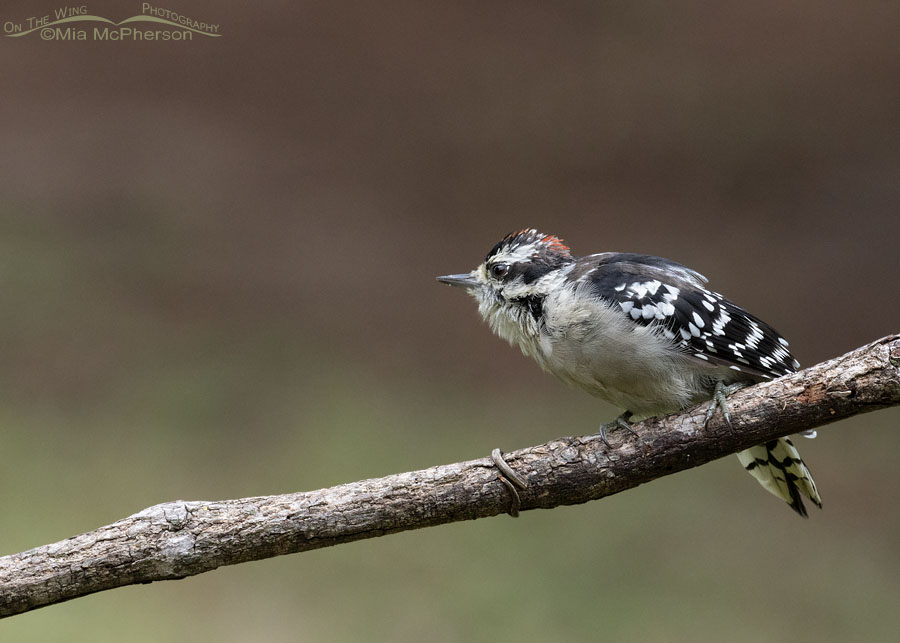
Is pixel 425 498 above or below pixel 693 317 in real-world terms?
below

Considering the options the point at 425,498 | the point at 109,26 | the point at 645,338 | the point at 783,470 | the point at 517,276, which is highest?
the point at 109,26

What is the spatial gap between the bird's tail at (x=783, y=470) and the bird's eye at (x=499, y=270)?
0.75 meters

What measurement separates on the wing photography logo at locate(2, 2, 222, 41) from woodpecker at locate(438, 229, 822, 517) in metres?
3.00

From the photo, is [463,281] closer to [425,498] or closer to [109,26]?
[425,498]

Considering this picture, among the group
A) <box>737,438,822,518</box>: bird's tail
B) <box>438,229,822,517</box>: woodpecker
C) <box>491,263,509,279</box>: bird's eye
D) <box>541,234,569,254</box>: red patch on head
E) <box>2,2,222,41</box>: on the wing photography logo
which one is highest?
<box>2,2,222,41</box>: on the wing photography logo

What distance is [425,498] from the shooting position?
5.98 ft

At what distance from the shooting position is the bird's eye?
234 cm

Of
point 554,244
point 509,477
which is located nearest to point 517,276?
point 554,244

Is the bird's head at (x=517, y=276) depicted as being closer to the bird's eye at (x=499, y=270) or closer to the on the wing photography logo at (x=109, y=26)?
the bird's eye at (x=499, y=270)

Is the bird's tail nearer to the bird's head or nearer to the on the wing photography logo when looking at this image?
the bird's head

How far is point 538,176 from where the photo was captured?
4797 millimetres

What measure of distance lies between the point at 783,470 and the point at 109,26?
377cm

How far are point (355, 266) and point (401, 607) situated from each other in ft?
6.56

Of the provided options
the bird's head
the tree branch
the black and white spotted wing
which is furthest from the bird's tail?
the bird's head
